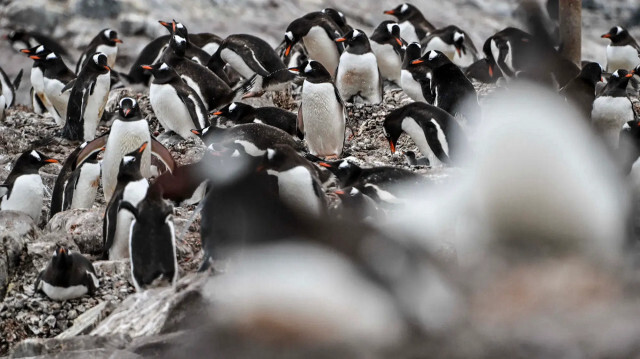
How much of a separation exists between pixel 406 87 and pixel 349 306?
6.20 metres

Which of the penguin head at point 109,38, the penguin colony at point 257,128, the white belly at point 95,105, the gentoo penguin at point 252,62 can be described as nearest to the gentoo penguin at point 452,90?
the penguin colony at point 257,128

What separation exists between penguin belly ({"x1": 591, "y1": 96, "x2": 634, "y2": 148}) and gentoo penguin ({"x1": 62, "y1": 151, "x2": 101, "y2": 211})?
3547mm

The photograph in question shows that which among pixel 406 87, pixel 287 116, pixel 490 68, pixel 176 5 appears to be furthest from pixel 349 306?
pixel 176 5

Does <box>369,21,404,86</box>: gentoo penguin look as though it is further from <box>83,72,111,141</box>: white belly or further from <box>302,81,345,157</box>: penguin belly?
<box>83,72,111,141</box>: white belly

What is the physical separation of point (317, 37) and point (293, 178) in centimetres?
458

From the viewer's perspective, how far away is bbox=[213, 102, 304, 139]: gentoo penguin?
6.96 m

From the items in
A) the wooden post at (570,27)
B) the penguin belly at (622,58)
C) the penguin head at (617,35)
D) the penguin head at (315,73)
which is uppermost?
the penguin head at (617,35)

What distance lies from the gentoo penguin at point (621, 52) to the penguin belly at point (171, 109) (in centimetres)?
476

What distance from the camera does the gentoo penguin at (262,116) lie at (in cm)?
696

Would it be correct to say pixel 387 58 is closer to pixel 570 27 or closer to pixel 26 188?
pixel 570 27

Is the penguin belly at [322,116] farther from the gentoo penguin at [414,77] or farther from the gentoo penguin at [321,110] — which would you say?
the gentoo penguin at [414,77]

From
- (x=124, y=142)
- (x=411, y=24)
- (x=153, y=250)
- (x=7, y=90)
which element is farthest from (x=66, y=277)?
(x=411, y=24)

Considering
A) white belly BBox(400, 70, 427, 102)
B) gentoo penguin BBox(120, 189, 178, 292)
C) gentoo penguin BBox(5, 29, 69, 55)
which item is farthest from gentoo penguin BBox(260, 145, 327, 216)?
gentoo penguin BBox(5, 29, 69, 55)

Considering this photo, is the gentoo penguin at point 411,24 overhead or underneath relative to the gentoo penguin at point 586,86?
overhead
